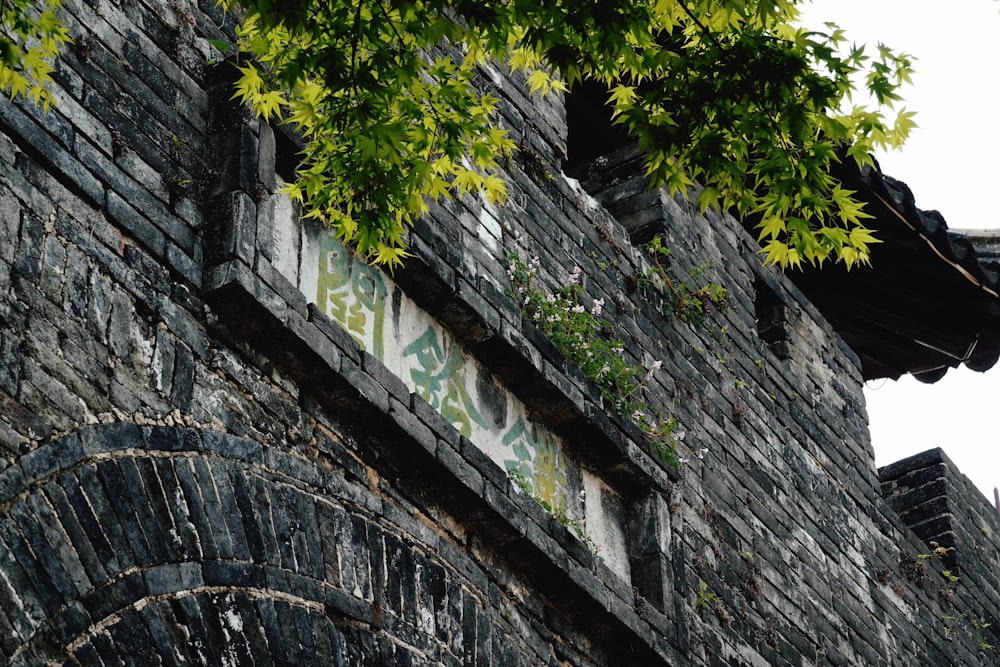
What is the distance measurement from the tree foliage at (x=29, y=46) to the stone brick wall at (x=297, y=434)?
10cm

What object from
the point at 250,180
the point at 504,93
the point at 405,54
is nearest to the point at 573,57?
the point at 405,54

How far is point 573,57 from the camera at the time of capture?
4.90 m

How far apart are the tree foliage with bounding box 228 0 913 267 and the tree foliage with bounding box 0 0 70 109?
1.79ft

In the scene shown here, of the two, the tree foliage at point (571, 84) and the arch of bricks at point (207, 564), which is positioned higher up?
the tree foliage at point (571, 84)

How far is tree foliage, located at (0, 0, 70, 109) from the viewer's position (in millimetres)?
4309

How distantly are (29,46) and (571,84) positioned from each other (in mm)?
1610

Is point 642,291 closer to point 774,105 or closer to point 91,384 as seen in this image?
point 774,105

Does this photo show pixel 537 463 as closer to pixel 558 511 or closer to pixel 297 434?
pixel 558 511

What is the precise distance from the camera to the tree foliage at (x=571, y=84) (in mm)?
4809

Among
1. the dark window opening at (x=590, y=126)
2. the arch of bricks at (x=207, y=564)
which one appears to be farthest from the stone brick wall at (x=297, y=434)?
the dark window opening at (x=590, y=126)

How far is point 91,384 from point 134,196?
0.71 metres

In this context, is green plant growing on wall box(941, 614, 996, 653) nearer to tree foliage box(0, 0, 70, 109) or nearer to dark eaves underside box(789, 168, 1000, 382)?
dark eaves underside box(789, 168, 1000, 382)

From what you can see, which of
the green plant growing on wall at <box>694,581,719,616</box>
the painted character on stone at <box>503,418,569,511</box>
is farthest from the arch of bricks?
the green plant growing on wall at <box>694,581,719,616</box>

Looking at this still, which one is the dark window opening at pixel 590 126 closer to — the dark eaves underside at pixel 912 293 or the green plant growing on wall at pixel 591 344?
the dark eaves underside at pixel 912 293
